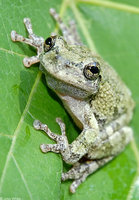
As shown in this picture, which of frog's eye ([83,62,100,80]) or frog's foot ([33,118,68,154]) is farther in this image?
frog's eye ([83,62,100,80])

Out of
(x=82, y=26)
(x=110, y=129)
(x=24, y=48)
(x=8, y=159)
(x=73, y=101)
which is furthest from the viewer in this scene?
(x=82, y=26)

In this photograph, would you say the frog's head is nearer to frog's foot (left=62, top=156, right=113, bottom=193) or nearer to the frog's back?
the frog's back

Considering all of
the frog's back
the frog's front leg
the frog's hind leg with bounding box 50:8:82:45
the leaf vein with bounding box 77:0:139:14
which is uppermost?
the leaf vein with bounding box 77:0:139:14

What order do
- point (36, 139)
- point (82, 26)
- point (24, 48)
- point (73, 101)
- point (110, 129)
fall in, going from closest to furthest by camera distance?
1. point (36, 139)
2. point (24, 48)
3. point (73, 101)
4. point (110, 129)
5. point (82, 26)

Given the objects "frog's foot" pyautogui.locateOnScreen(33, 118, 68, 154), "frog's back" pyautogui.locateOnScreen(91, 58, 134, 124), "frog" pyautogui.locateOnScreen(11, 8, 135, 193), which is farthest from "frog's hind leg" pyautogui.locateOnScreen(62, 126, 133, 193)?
"frog's foot" pyautogui.locateOnScreen(33, 118, 68, 154)

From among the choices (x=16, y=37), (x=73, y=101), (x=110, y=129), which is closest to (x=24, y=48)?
(x=16, y=37)

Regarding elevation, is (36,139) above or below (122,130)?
above

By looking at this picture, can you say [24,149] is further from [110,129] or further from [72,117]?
[110,129]
